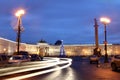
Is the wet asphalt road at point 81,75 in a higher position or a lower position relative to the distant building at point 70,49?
lower

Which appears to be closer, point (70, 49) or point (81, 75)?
point (81, 75)

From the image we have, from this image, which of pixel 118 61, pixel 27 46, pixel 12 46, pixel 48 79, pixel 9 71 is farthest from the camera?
pixel 27 46

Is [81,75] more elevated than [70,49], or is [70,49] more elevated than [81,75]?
[70,49]

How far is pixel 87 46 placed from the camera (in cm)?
17538

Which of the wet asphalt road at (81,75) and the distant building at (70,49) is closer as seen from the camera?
the wet asphalt road at (81,75)

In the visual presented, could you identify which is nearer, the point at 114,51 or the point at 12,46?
the point at 12,46

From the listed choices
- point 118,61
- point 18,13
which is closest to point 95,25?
point 18,13

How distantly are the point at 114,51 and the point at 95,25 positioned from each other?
275ft

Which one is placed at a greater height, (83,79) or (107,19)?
(107,19)

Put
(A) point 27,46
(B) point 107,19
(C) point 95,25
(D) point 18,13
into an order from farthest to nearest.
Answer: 1. (A) point 27,46
2. (C) point 95,25
3. (B) point 107,19
4. (D) point 18,13

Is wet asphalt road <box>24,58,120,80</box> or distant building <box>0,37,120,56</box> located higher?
distant building <box>0,37,120,56</box>

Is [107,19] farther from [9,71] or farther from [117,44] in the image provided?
[117,44]

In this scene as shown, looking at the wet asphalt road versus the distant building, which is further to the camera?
the distant building

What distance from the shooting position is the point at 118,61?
32.6 meters
